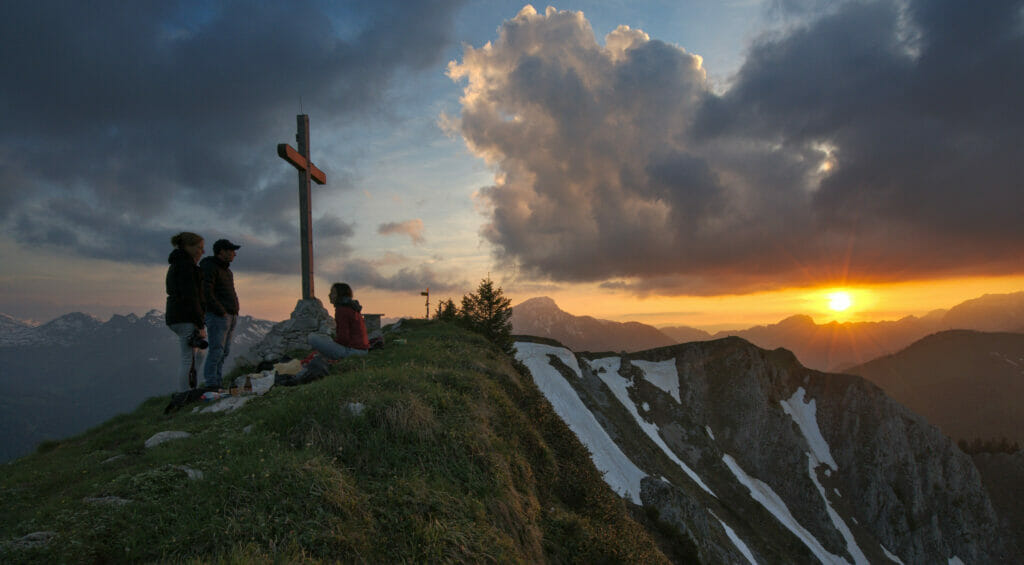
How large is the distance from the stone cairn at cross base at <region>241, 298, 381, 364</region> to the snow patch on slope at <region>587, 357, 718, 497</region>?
4102 centimetres

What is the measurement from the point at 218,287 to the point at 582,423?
30238 mm

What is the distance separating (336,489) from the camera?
495 cm

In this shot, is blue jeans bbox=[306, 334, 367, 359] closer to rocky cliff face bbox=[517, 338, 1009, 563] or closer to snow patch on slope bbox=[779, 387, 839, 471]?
rocky cliff face bbox=[517, 338, 1009, 563]

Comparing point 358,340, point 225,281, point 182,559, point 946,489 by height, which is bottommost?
point 946,489

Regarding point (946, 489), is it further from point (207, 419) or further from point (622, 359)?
point (207, 419)

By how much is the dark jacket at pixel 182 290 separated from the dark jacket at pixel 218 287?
1.33 ft

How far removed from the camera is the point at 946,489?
7169cm

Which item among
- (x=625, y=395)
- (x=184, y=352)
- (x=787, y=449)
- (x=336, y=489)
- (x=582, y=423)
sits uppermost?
(x=184, y=352)

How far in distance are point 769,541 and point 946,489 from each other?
2231 inches

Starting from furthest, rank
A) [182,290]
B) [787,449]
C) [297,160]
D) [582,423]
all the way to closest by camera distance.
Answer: [787,449], [582,423], [297,160], [182,290]

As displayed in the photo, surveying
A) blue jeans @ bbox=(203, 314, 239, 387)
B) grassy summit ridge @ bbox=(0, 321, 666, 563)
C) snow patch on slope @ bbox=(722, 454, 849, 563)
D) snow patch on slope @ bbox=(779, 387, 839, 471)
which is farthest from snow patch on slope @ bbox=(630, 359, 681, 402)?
blue jeans @ bbox=(203, 314, 239, 387)

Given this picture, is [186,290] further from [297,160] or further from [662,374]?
[662,374]

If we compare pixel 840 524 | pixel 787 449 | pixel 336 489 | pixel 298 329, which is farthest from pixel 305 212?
pixel 840 524

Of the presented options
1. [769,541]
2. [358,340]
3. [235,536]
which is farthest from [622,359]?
[235,536]
